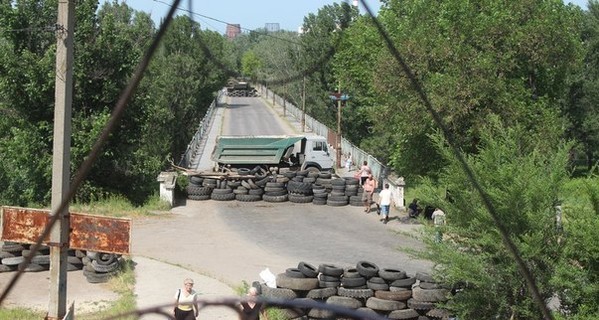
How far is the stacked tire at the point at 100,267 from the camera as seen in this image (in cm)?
1561

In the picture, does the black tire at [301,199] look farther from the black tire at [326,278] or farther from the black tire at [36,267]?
the black tire at [326,278]

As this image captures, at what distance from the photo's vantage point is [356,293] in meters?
13.8

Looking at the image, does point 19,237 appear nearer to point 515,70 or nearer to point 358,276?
point 358,276

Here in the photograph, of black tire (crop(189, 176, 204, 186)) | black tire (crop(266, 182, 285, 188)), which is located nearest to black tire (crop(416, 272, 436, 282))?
black tire (crop(266, 182, 285, 188))

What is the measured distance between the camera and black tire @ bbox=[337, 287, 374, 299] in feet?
45.1

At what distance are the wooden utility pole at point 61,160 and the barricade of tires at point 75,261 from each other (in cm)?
492

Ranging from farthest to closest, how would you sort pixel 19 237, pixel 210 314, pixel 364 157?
pixel 364 157, pixel 210 314, pixel 19 237

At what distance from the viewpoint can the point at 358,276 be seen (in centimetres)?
1391

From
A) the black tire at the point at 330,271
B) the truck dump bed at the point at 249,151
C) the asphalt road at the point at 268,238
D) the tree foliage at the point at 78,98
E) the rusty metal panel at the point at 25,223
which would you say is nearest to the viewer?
the rusty metal panel at the point at 25,223

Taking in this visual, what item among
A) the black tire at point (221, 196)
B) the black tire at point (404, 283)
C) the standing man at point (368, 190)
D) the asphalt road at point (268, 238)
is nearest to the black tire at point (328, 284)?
the black tire at point (404, 283)

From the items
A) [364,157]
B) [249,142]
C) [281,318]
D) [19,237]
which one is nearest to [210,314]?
[281,318]

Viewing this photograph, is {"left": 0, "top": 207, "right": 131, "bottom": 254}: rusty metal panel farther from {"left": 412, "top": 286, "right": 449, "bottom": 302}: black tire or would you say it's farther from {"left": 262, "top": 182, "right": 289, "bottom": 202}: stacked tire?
{"left": 262, "top": 182, "right": 289, "bottom": 202}: stacked tire

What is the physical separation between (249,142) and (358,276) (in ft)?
56.9

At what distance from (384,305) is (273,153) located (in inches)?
676
